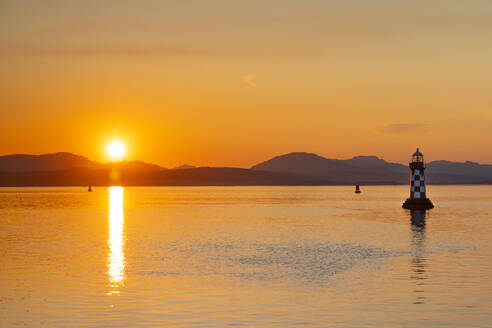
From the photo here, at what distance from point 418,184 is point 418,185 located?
0.95ft

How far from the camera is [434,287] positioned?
779 inches

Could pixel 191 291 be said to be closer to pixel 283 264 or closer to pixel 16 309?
pixel 16 309

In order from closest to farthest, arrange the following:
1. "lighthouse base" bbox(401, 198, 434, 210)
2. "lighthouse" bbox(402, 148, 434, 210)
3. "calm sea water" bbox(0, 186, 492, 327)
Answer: "calm sea water" bbox(0, 186, 492, 327) → "lighthouse" bbox(402, 148, 434, 210) → "lighthouse base" bbox(401, 198, 434, 210)

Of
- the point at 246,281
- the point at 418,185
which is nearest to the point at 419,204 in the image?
the point at 418,185

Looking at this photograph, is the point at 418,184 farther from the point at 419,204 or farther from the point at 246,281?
the point at 246,281

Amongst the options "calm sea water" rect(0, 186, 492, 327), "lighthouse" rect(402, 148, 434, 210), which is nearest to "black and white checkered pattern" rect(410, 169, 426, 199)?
"lighthouse" rect(402, 148, 434, 210)

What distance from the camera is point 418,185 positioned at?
74125mm

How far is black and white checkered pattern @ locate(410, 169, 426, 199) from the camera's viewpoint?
69.9 meters

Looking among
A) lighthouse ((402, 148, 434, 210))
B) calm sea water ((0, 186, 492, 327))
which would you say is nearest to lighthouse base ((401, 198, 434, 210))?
lighthouse ((402, 148, 434, 210))

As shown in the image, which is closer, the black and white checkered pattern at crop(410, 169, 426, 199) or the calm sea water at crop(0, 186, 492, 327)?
the calm sea water at crop(0, 186, 492, 327)

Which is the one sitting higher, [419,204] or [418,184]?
[418,184]

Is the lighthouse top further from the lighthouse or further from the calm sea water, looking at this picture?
the calm sea water

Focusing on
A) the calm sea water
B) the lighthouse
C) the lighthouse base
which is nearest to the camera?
the calm sea water

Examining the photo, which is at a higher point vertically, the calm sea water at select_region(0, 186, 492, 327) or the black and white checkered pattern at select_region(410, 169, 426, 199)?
the black and white checkered pattern at select_region(410, 169, 426, 199)
